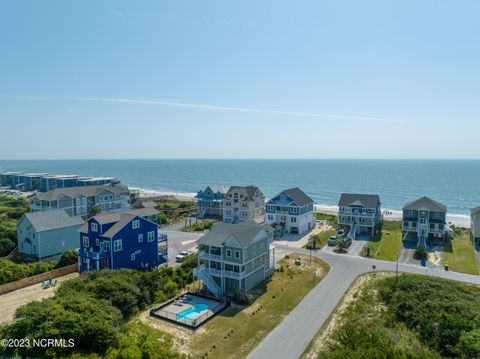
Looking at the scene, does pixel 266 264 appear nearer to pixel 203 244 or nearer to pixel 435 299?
pixel 203 244

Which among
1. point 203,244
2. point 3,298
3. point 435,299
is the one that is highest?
point 203,244

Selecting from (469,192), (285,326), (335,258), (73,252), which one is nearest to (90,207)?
(73,252)

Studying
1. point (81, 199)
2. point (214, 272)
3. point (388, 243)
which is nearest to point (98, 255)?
point (214, 272)

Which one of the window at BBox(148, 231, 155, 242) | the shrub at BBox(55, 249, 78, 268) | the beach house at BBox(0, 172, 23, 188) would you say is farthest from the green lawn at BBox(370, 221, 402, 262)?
the beach house at BBox(0, 172, 23, 188)

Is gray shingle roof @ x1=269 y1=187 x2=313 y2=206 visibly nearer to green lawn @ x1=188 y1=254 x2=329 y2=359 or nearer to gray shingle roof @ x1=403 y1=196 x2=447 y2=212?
gray shingle roof @ x1=403 y1=196 x2=447 y2=212

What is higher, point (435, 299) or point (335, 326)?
point (435, 299)

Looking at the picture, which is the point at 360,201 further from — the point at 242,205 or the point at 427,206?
the point at 242,205

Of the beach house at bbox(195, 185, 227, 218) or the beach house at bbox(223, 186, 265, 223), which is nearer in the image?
the beach house at bbox(223, 186, 265, 223)
